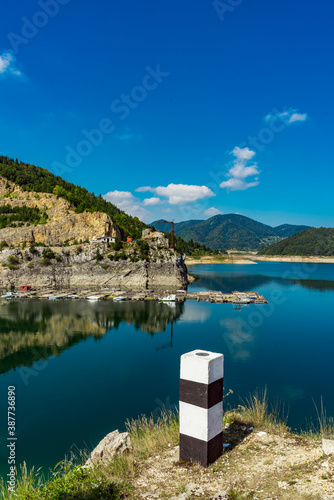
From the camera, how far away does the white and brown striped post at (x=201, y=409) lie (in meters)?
5.59

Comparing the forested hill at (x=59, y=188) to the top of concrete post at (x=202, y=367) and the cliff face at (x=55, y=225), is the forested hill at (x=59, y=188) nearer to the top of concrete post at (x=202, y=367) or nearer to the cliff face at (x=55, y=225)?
the cliff face at (x=55, y=225)

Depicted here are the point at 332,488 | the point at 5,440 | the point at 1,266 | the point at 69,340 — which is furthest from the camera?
the point at 1,266

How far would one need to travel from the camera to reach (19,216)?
87312 millimetres

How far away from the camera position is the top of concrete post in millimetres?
5582

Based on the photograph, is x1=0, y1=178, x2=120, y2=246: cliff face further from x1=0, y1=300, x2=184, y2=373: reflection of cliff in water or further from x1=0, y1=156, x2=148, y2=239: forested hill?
x1=0, y1=300, x2=184, y2=373: reflection of cliff in water

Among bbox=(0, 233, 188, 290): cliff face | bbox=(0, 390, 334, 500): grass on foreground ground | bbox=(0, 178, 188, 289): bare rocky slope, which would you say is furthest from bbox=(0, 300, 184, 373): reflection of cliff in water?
bbox=(0, 390, 334, 500): grass on foreground ground

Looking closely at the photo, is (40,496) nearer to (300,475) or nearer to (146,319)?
(300,475)

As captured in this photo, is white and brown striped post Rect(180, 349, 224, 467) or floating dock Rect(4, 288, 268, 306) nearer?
white and brown striped post Rect(180, 349, 224, 467)

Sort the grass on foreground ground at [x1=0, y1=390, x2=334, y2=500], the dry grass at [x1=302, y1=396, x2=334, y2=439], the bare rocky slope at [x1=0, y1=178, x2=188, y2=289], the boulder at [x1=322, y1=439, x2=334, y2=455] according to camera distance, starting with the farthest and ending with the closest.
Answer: the bare rocky slope at [x1=0, y1=178, x2=188, y2=289]
the dry grass at [x1=302, y1=396, x2=334, y2=439]
the boulder at [x1=322, y1=439, x2=334, y2=455]
the grass on foreground ground at [x1=0, y1=390, x2=334, y2=500]

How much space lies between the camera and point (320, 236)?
632 feet

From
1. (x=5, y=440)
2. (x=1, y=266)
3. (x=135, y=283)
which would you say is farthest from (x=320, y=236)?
(x=5, y=440)

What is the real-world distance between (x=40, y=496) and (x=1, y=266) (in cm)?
7095

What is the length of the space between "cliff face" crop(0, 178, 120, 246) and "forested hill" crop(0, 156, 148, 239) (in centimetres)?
388

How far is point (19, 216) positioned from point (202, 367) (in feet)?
304
